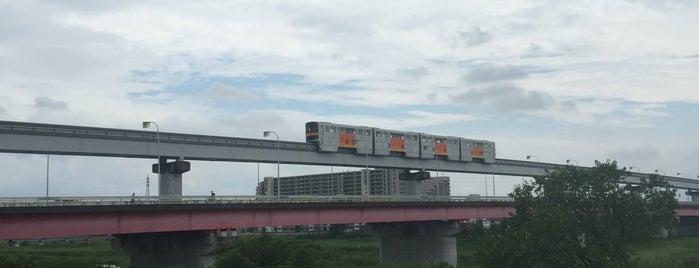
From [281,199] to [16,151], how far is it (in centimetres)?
2144

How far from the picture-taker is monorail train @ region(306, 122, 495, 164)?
81.2m

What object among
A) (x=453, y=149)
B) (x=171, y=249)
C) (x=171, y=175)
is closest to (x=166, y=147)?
(x=171, y=175)

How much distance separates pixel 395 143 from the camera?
90.1 metres

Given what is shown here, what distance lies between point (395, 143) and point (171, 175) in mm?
34829

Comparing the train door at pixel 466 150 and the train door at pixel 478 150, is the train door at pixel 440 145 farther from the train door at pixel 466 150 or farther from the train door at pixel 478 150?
the train door at pixel 478 150

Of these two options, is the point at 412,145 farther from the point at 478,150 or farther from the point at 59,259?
the point at 59,259

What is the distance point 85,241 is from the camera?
172 m

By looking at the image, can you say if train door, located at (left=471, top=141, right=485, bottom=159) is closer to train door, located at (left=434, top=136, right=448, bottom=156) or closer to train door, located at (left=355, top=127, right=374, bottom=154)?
train door, located at (left=434, top=136, right=448, bottom=156)

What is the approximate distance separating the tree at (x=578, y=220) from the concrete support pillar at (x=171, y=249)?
21.1m

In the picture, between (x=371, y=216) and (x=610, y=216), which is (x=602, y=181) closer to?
(x=610, y=216)

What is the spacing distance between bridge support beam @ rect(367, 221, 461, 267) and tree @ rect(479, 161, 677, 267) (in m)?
23.1

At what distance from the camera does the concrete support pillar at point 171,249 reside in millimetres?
52938

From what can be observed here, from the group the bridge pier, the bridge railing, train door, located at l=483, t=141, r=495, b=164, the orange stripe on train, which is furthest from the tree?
the bridge pier

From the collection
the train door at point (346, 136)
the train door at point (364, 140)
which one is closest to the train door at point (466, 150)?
the train door at point (364, 140)
